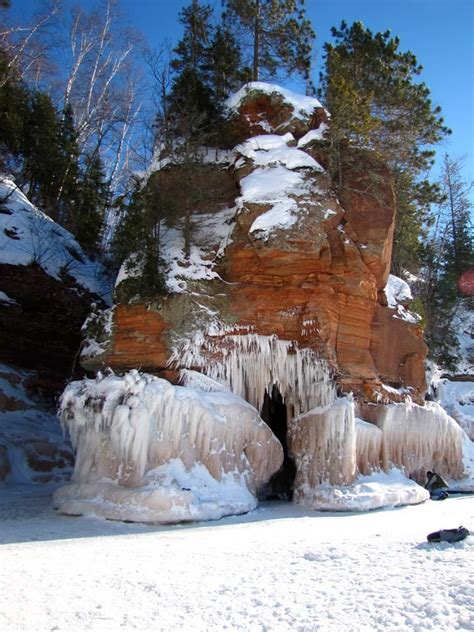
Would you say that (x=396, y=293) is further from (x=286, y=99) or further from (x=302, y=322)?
(x=286, y=99)

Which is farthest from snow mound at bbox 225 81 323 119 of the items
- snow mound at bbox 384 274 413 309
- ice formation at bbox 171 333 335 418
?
ice formation at bbox 171 333 335 418

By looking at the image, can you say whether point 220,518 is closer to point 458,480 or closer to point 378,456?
point 378,456

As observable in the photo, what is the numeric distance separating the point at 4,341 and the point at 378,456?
1160 cm

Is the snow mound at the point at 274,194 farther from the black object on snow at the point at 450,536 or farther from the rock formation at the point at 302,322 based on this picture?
the black object on snow at the point at 450,536

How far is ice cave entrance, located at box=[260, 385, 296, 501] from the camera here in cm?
1226

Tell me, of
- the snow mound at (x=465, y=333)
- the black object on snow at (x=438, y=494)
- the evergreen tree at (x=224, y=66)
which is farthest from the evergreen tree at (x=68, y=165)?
the snow mound at (x=465, y=333)

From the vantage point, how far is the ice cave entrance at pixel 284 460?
40.2ft

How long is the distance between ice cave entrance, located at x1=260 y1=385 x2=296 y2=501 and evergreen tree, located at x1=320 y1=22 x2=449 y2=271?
8.12 m

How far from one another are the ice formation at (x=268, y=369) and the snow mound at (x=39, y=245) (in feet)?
23.8

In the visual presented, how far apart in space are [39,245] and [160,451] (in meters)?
10.1

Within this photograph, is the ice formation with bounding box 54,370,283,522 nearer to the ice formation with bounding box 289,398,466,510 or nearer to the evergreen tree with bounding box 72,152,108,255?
the ice formation with bounding box 289,398,466,510

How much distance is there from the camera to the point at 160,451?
981 centimetres

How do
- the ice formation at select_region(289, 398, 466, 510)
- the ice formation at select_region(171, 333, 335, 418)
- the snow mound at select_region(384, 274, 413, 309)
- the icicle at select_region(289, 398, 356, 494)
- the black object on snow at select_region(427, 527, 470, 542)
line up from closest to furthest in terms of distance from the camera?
the black object on snow at select_region(427, 527, 470, 542) < the ice formation at select_region(289, 398, 466, 510) < the icicle at select_region(289, 398, 356, 494) < the ice formation at select_region(171, 333, 335, 418) < the snow mound at select_region(384, 274, 413, 309)

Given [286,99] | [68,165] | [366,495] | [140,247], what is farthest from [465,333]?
[68,165]
